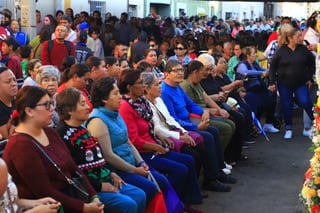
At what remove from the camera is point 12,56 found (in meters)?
8.12

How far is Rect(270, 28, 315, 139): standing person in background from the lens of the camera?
368 inches

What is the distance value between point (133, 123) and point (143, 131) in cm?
25

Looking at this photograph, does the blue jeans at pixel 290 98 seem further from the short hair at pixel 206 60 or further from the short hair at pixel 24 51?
the short hair at pixel 24 51

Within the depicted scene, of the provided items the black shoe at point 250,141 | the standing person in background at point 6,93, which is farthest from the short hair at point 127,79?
the black shoe at point 250,141

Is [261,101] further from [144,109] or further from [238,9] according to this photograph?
[238,9]

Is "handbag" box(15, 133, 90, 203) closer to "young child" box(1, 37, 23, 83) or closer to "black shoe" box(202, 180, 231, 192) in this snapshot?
"black shoe" box(202, 180, 231, 192)

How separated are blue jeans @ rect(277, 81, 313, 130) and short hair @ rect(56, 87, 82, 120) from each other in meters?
5.90

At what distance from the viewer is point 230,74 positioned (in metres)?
10.2

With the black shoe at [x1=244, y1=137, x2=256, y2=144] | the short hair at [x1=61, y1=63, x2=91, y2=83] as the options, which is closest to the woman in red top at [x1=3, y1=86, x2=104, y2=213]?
the short hair at [x1=61, y1=63, x2=91, y2=83]

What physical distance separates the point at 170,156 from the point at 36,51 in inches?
184

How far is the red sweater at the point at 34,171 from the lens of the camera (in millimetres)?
3612

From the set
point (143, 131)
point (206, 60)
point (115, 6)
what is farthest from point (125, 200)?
point (115, 6)

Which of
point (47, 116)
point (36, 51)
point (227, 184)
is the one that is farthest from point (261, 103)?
point (47, 116)

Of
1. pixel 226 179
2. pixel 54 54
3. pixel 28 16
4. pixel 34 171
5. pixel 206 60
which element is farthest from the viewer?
pixel 28 16
